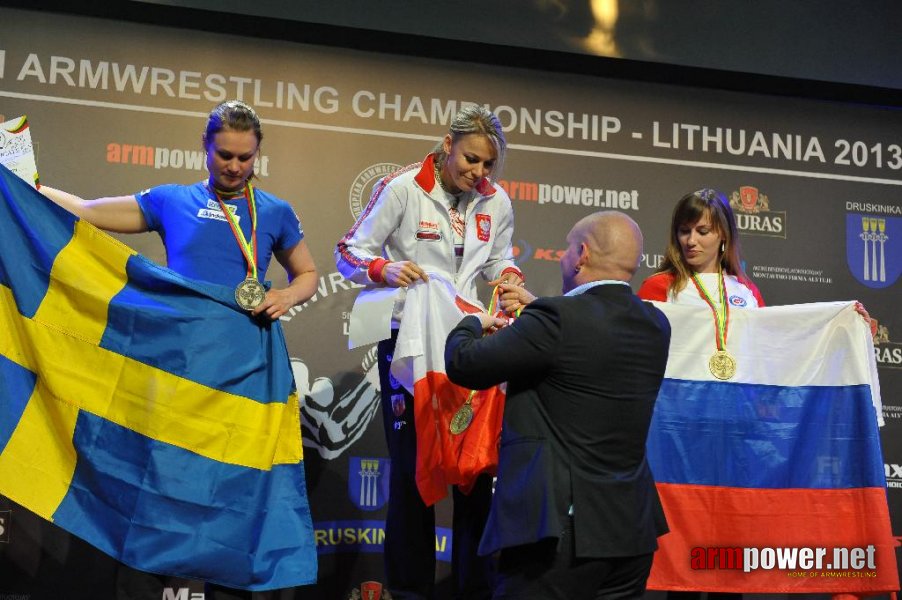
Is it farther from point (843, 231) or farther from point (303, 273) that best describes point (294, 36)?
point (843, 231)

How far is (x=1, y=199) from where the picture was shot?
289 cm

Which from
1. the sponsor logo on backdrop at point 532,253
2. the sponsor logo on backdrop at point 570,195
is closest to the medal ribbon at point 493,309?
the sponsor logo on backdrop at point 532,253

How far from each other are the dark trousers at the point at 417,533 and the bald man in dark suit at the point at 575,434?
499 millimetres

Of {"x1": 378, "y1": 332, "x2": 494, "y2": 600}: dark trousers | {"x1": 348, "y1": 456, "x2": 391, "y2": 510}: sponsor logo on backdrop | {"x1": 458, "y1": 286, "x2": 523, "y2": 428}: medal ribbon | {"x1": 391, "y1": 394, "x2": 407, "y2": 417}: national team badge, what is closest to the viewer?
{"x1": 378, "y1": 332, "x2": 494, "y2": 600}: dark trousers

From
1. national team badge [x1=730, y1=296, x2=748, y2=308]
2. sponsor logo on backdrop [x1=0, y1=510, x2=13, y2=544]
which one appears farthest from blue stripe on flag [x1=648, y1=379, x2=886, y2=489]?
sponsor logo on backdrop [x1=0, y1=510, x2=13, y2=544]

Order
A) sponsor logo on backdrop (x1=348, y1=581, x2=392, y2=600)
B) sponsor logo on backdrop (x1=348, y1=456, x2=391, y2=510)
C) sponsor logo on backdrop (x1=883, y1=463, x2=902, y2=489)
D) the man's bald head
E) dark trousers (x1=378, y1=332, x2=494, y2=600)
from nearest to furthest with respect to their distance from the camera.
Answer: the man's bald head < dark trousers (x1=378, y1=332, x2=494, y2=600) < sponsor logo on backdrop (x1=348, y1=581, x2=392, y2=600) < sponsor logo on backdrop (x1=348, y1=456, x2=391, y2=510) < sponsor logo on backdrop (x1=883, y1=463, x2=902, y2=489)

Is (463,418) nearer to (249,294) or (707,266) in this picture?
Answer: (249,294)

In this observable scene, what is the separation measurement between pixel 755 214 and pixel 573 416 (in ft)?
10.1

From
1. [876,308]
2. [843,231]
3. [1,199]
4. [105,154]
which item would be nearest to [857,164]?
[843,231]

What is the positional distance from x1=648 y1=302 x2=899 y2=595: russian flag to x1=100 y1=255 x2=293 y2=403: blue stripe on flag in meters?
1.47

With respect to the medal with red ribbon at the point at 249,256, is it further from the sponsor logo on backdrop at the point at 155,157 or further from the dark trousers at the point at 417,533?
the sponsor logo on backdrop at the point at 155,157

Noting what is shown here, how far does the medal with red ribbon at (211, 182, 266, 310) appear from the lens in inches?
119

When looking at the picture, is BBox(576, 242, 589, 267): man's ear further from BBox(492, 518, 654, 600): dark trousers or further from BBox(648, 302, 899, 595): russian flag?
BBox(648, 302, 899, 595): russian flag

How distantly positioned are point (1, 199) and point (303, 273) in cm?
96
